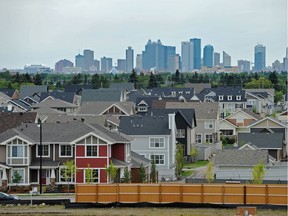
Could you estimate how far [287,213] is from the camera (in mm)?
31297

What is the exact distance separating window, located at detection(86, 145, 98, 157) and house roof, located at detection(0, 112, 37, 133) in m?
10.0

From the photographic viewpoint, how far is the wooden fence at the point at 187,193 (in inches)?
1308

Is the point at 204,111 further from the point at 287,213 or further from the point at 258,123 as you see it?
the point at 287,213

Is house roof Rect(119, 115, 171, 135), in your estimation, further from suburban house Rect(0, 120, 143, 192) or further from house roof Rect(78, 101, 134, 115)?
house roof Rect(78, 101, 134, 115)

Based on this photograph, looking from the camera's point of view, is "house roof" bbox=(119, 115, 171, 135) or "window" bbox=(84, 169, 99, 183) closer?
"window" bbox=(84, 169, 99, 183)

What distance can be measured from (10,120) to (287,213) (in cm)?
2718

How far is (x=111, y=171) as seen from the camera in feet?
137

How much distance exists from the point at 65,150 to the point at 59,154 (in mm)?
411

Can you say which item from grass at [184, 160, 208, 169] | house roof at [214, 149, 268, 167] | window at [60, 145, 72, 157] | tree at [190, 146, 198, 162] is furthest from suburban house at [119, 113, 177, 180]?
window at [60, 145, 72, 157]

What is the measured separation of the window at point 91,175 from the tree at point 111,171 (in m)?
0.80

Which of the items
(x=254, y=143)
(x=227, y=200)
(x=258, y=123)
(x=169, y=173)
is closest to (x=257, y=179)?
(x=227, y=200)

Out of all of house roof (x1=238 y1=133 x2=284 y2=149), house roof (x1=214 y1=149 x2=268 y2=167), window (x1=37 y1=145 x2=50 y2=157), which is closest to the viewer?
window (x1=37 y1=145 x2=50 y2=157)

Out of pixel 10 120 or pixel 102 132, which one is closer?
pixel 102 132

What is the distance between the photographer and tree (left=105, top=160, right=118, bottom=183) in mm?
41750
